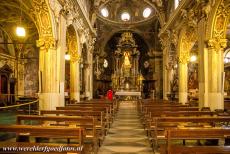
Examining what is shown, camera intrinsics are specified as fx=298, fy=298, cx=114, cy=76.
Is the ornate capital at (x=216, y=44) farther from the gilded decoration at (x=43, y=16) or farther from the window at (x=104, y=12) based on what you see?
the window at (x=104, y=12)

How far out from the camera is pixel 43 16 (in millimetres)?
12578

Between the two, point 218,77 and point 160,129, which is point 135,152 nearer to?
point 160,129

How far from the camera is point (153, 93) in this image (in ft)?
106

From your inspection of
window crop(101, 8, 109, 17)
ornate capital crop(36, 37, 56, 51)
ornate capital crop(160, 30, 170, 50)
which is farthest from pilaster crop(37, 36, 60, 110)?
window crop(101, 8, 109, 17)

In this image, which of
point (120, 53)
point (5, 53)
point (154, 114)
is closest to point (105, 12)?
point (120, 53)

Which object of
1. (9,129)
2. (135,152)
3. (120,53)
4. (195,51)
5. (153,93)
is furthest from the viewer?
(120,53)

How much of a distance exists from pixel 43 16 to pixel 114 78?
21.5m

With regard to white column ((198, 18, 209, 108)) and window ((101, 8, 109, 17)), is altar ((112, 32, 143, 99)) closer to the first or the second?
window ((101, 8, 109, 17))

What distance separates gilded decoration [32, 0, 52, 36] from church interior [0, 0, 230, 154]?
0.04 m

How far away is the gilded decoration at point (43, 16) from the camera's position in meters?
12.2

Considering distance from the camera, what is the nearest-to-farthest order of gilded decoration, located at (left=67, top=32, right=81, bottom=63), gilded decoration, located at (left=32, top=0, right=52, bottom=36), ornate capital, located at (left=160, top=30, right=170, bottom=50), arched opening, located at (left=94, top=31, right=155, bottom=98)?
gilded decoration, located at (left=32, top=0, right=52, bottom=36) < gilded decoration, located at (left=67, top=32, right=81, bottom=63) < ornate capital, located at (left=160, top=30, right=170, bottom=50) < arched opening, located at (left=94, top=31, right=155, bottom=98)

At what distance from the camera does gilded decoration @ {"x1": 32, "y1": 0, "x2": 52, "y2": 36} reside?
12.2 metres

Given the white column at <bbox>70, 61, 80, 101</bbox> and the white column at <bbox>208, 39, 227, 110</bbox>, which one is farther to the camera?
the white column at <bbox>70, 61, 80, 101</bbox>

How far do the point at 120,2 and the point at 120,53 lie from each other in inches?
243
